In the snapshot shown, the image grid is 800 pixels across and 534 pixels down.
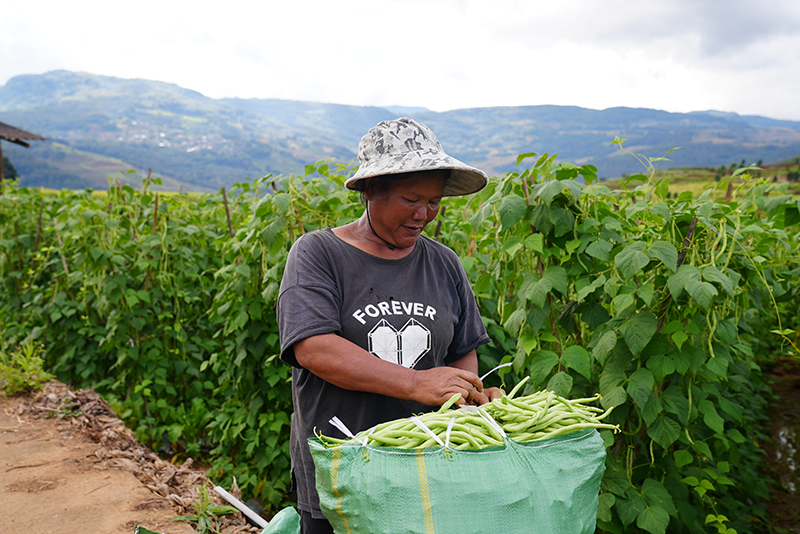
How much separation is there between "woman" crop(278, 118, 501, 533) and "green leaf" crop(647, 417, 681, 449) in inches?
52.7

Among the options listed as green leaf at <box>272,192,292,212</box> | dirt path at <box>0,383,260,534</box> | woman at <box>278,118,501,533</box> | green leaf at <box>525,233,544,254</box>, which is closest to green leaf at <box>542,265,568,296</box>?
green leaf at <box>525,233,544,254</box>

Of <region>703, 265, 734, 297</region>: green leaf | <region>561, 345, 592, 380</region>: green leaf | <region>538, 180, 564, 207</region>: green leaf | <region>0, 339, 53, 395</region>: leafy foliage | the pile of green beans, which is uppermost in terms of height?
<region>538, 180, 564, 207</region>: green leaf

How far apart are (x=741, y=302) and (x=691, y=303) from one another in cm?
42

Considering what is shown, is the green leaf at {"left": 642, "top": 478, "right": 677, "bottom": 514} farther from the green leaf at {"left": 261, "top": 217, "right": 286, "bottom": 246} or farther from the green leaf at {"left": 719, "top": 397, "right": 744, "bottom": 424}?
the green leaf at {"left": 261, "top": 217, "right": 286, "bottom": 246}

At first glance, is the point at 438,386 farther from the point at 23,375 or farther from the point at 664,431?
the point at 23,375

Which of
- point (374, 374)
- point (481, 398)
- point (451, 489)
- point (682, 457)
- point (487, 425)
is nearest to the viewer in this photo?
point (451, 489)

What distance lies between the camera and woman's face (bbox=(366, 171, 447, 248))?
180cm

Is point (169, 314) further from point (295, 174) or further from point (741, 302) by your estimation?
point (741, 302)

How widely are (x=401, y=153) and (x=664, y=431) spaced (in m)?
1.91

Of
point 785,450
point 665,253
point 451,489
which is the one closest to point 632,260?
point 665,253

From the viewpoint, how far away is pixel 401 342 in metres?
1.78

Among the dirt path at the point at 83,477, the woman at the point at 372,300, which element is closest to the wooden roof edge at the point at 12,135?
the dirt path at the point at 83,477

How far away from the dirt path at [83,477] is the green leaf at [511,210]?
2.17m

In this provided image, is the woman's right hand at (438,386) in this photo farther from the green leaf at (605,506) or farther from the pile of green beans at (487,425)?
the green leaf at (605,506)
